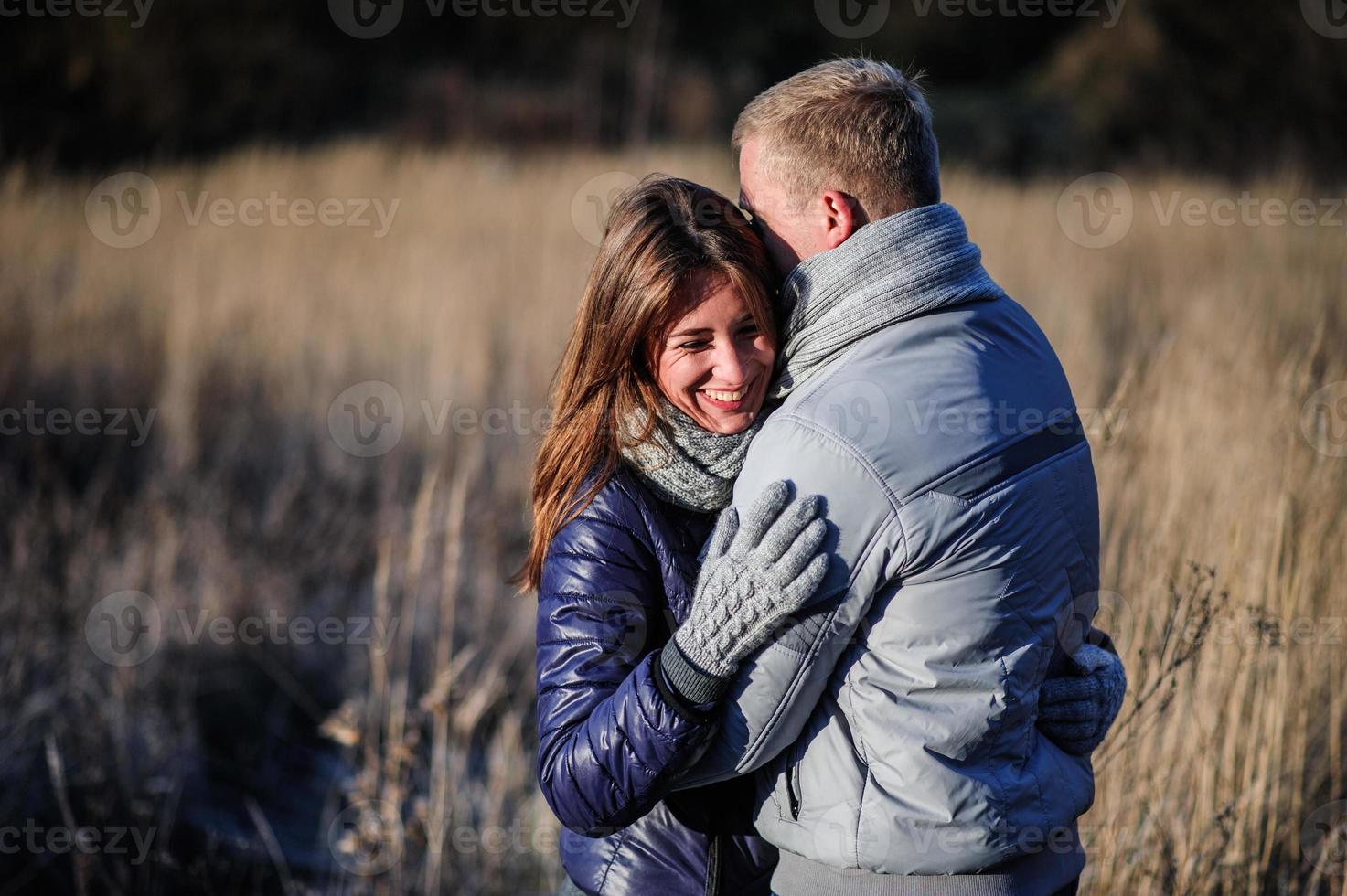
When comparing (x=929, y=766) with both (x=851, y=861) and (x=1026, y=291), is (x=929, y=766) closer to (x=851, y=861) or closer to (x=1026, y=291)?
(x=851, y=861)

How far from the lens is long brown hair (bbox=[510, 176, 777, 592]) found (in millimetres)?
1616

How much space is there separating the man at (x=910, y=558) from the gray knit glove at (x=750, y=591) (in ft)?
0.13

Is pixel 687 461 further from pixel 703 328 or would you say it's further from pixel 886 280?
pixel 886 280

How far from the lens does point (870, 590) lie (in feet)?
4.30

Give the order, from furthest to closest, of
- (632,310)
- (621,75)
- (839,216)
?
(621,75), (632,310), (839,216)

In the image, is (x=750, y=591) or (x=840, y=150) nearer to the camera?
(x=750, y=591)

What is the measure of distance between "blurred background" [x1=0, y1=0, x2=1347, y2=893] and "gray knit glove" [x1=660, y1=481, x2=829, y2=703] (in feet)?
3.86

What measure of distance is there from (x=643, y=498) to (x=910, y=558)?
1.52 ft

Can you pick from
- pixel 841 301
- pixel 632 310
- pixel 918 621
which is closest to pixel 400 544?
pixel 632 310

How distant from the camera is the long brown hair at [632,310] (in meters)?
1.62

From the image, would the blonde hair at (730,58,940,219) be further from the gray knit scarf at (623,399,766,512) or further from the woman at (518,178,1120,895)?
the gray knit scarf at (623,399,766,512)

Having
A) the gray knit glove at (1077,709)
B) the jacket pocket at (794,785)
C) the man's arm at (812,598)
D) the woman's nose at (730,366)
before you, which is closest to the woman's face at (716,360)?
the woman's nose at (730,366)

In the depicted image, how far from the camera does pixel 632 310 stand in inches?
64.3

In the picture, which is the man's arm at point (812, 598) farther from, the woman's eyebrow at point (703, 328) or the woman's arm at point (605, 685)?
the woman's eyebrow at point (703, 328)
